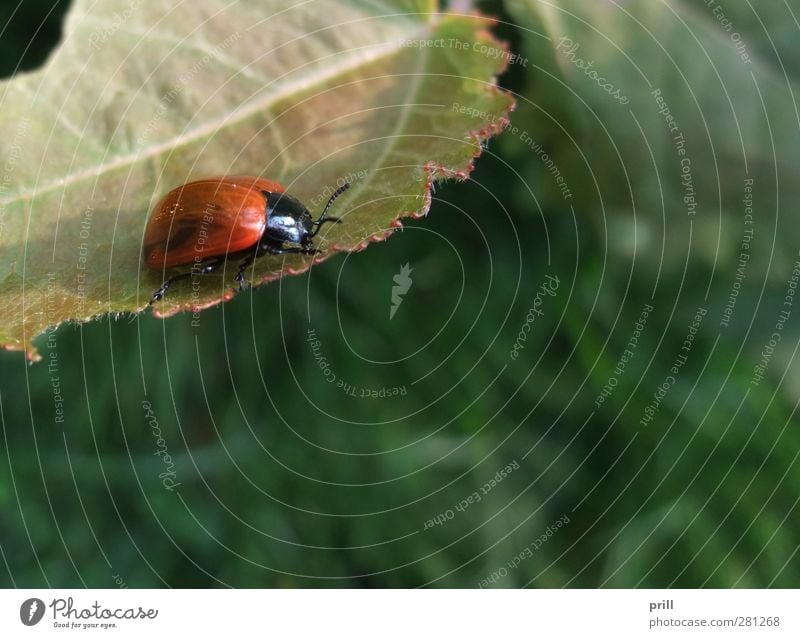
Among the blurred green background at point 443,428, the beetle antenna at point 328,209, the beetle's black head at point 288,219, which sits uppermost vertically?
the beetle antenna at point 328,209

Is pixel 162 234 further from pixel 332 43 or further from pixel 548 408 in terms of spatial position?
pixel 548 408

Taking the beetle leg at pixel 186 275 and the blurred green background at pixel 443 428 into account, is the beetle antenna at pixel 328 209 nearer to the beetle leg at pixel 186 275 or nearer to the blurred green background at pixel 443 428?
the beetle leg at pixel 186 275

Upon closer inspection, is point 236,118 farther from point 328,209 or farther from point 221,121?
point 328,209

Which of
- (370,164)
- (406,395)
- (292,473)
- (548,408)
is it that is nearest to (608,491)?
(548,408)

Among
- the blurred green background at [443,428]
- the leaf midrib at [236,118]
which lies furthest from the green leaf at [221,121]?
the blurred green background at [443,428]

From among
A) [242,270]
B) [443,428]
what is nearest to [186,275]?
[242,270]

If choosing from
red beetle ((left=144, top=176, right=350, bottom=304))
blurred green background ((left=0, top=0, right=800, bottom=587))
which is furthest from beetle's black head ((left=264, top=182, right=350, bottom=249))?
blurred green background ((left=0, top=0, right=800, bottom=587))
